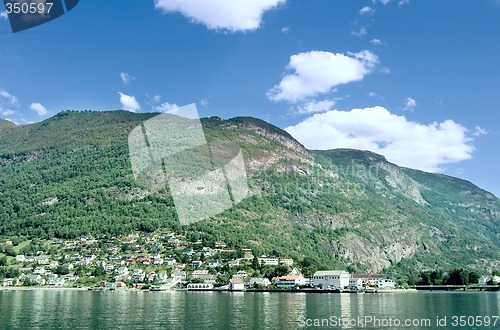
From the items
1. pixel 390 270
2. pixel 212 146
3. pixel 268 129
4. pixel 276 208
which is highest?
pixel 268 129

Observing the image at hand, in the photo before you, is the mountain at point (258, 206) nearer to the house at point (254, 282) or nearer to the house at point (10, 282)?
the house at point (254, 282)

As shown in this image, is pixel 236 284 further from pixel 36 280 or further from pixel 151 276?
pixel 36 280

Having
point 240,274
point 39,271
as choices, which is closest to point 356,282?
point 240,274

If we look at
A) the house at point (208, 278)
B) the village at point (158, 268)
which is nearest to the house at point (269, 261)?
the village at point (158, 268)

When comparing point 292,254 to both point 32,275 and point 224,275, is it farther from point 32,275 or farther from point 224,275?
point 32,275

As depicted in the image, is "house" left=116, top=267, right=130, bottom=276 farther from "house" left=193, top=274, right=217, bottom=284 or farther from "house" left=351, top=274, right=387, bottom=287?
"house" left=351, top=274, right=387, bottom=287

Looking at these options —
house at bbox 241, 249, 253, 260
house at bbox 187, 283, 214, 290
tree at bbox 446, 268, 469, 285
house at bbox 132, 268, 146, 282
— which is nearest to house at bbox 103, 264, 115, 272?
house at bbox 132, 268, 146, 282

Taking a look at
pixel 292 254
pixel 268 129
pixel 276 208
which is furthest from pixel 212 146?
pixel 292 254
